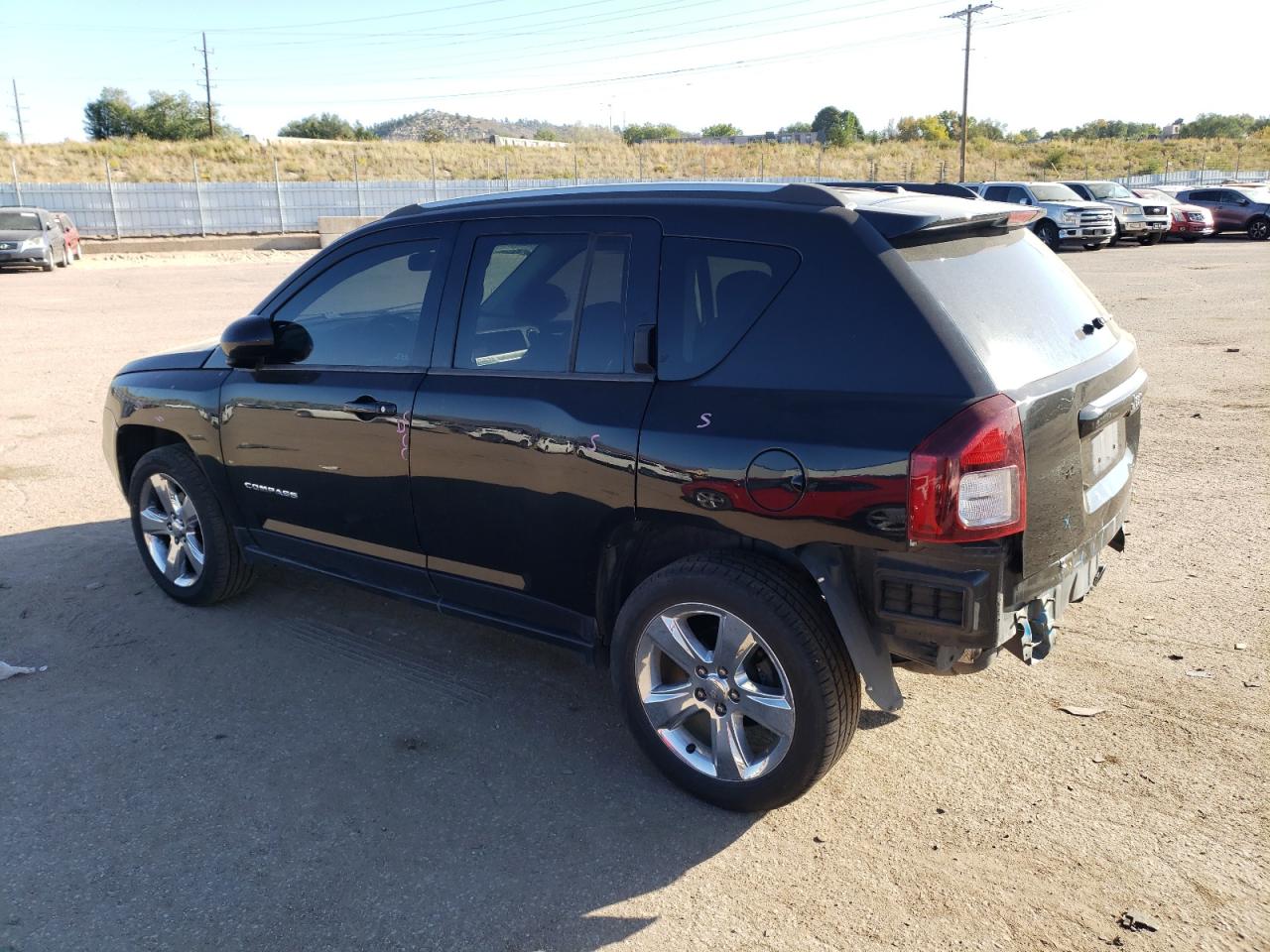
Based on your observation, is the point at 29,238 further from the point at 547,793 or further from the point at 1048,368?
the point at 1048,368

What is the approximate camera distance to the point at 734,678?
11.0 ft

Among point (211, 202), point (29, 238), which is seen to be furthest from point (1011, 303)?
point (211, 202)

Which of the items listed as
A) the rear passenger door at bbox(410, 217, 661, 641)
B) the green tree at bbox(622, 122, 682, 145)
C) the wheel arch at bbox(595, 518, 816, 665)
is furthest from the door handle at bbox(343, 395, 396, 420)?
the green tree at bbox(622, 122, 682, 145)

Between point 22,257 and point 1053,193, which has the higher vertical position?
point 1053,193

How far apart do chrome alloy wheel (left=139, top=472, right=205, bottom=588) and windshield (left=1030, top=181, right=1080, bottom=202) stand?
2618 centimetres

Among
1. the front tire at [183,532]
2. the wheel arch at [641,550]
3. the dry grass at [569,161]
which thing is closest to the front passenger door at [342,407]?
the front tire at [183,532]

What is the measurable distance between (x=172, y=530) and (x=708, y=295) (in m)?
3.22

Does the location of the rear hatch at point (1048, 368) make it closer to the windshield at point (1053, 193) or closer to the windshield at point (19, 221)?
the windshield at point (1053, 193)

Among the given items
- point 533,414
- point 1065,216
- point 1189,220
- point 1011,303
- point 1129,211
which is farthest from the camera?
point 1189,220

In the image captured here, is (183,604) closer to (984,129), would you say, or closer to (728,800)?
(728,800)

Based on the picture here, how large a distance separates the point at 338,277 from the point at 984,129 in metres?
106

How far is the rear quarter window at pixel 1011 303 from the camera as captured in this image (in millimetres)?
3090

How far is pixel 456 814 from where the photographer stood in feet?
11.3

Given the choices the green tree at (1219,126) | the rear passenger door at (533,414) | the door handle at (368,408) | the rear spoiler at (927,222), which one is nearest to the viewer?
the rear spoiler at (927,222)
